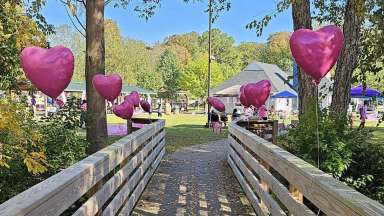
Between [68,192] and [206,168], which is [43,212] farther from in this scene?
[206,168]

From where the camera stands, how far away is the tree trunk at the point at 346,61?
8686 millimetres

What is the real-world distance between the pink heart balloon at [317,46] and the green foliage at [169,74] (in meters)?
70.0

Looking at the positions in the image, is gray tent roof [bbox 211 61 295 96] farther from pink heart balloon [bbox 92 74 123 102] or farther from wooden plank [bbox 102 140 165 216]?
wooden plank [bbox 102 140 165 216]

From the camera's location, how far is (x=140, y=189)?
6957 mm

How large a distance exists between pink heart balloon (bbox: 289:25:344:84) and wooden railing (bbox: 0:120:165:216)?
218cm

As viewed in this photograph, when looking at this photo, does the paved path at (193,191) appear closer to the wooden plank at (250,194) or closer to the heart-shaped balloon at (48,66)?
the wooden plank at (250,194)

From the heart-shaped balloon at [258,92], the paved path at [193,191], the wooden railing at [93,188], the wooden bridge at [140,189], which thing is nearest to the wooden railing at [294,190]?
the wooden bridge at [140,189]

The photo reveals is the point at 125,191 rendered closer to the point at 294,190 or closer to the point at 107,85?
the point at 294,190

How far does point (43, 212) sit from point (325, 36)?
11.0 ft

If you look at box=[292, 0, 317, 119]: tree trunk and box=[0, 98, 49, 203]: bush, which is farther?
box=[292, 0, 317, 119]: tree trunk

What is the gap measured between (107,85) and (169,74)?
69444mm

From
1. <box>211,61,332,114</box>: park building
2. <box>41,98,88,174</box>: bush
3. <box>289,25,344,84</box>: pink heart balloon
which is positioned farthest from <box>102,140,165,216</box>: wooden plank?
<box>211,61,332,114</box>: park building

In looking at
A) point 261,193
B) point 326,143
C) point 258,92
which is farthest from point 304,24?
point 261,193

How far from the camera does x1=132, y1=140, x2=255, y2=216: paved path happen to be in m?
6.09
